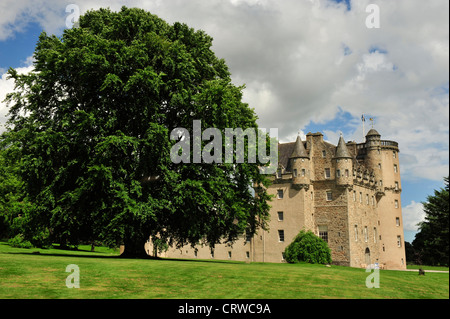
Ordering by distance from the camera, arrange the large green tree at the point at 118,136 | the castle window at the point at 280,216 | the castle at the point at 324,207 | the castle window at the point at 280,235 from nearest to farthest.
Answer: the large green tree at the point at 118,136, the castle at the point at 324,207, the castle window at the point at 280,235, the castle window at the point at 280,216

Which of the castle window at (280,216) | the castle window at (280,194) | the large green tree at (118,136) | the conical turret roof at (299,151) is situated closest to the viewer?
the large green tree at (118,136)

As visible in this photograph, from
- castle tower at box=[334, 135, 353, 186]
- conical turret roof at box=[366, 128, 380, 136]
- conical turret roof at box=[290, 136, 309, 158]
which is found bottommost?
castle tower at box=[334, 135, 353, 186]

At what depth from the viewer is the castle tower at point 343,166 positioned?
58.8 meters

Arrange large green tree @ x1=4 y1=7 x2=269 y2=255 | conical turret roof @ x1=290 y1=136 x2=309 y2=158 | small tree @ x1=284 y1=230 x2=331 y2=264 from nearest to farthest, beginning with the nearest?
large green tree @ x1=4 y1=7 x2=269 y2=255, small tree @ x1=284 y1=230 x2=331 y2=264, conical turret roof @ x1=290 y1=136 x2=309 y2=158

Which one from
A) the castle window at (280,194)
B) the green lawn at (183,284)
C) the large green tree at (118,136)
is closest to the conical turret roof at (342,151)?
the castle window at (280,194)

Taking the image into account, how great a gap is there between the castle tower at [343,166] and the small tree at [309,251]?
12288 millimetres

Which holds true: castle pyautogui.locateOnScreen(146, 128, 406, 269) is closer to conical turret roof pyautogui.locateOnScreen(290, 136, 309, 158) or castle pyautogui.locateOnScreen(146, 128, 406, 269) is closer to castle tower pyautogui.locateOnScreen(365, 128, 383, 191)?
conical turret roof pyautogui.locateOnScreen(290, 136, 309, 158)

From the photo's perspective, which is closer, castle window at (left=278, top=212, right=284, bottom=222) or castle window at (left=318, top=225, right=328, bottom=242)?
castle window at (left=318, top=225, right=328, bottom=242)

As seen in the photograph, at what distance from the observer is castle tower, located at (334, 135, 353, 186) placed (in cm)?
5884

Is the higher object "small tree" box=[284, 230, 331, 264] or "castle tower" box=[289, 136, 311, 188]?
"castle tower" box=[289, 136, 311, 188]

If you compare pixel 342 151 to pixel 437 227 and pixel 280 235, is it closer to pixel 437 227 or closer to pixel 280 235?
pixel 280 235

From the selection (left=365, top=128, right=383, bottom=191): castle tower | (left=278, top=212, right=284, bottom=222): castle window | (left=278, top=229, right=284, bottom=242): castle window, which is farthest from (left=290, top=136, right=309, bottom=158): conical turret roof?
(left=365, top=128, right=383, bottom=191): castle tower

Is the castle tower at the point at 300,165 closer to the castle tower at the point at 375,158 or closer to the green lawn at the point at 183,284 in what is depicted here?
the castle tower at the point at 375,158
